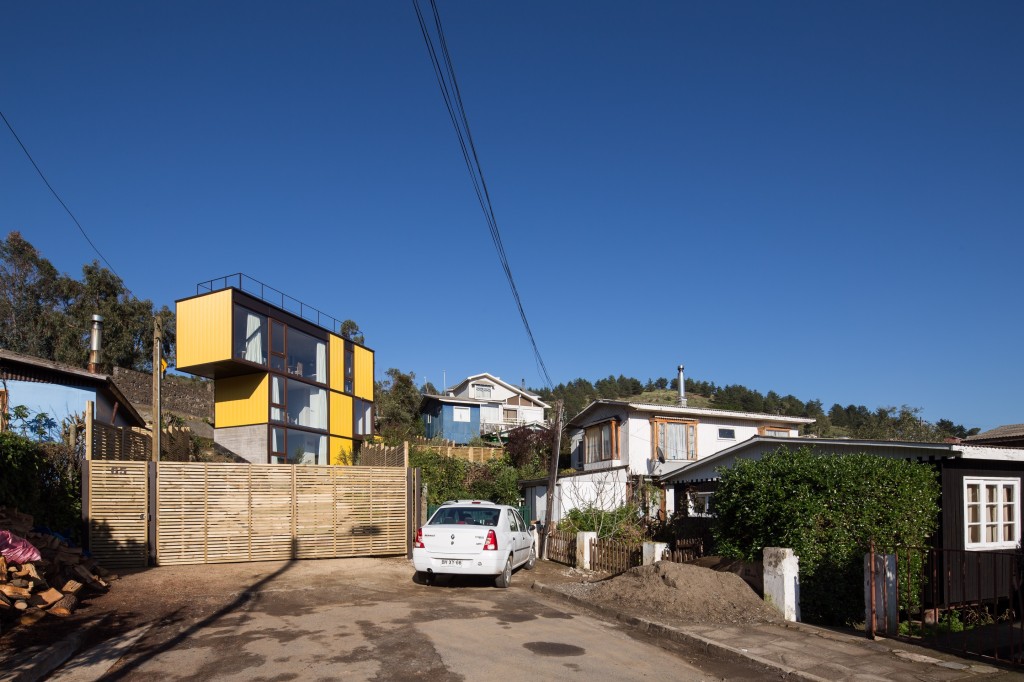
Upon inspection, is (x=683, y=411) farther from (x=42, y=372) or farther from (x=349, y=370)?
(x=42, y=372)

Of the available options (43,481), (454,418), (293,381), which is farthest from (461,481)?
(43,481)

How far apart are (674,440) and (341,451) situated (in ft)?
49.5

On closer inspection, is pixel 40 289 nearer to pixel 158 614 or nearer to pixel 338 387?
pixel 338 387

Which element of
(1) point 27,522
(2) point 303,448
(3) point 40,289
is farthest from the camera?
(3) point 40,289

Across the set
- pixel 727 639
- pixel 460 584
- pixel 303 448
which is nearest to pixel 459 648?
pixel 727 639

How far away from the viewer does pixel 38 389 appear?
23.3 meters

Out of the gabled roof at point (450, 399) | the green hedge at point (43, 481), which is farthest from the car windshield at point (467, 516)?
the gabled roof at point (450, 399)

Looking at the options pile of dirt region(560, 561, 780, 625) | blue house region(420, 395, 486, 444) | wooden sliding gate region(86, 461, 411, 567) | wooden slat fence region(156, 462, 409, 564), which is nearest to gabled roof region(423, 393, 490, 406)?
blue house region(420, 395, 486, 444)

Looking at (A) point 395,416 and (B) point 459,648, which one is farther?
(A) point 395,416

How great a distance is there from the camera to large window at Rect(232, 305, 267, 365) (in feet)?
97.2

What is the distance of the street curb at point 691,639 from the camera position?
8.20m

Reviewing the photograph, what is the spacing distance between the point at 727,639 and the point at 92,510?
533 inches

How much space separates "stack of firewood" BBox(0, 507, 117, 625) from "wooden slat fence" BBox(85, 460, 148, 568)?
2.48 m

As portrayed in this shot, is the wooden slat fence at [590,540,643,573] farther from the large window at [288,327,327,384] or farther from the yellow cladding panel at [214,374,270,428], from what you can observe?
the large window at [288,327,327,384]
